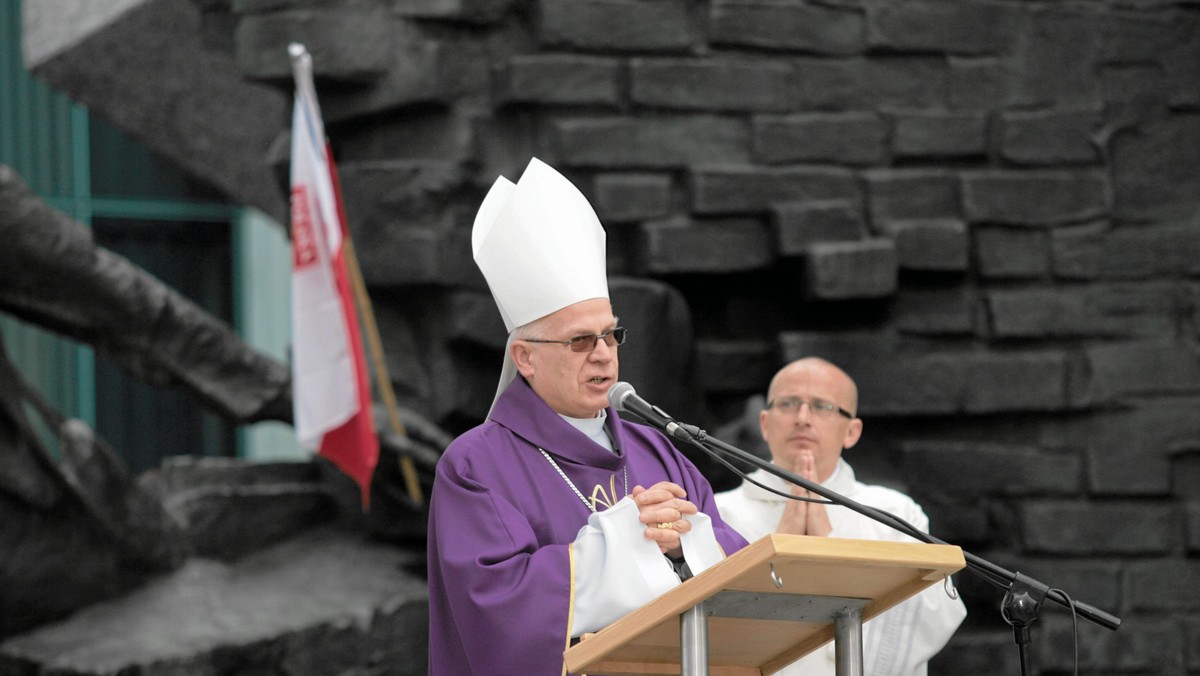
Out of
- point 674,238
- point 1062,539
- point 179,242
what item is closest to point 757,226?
point 674,238

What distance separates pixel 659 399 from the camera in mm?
4859

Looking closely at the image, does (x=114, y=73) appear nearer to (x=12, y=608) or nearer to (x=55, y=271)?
(x=55, y=271)

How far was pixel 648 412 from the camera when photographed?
2490 millimetres

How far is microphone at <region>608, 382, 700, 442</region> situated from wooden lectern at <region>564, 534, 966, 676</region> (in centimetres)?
28

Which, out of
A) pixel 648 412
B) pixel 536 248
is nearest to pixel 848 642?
pixel 648 412

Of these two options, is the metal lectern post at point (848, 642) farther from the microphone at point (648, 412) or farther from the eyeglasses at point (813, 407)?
the eyeglasses at point (813, 407)

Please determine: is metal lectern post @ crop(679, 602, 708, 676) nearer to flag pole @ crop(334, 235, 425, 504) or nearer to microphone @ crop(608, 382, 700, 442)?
microphone @ crop(608, 382, 700, 442)

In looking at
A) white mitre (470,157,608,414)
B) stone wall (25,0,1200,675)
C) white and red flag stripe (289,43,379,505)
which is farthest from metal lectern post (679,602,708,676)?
white and red flag stripe (289,43,379,505)

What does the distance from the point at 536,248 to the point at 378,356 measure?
8.05 ft

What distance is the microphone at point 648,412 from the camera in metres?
2.47

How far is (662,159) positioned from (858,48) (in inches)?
29.1

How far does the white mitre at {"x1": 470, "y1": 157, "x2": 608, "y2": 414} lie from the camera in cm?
283

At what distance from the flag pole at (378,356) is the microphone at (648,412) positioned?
2.78 meters

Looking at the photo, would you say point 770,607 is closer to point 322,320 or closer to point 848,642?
point 848,642
